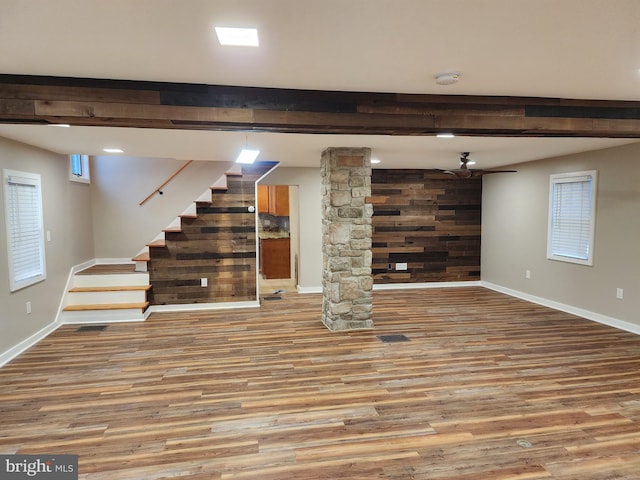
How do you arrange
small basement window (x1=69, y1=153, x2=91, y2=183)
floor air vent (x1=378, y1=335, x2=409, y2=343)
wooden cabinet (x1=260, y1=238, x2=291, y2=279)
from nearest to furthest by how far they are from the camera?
floor air vent (x1=378, y1=335, x2=409, y2=343) < small basement window (x1=69, y1=153, x2=91, y2=183) < wooden cabinet (x1=260, y1=238, x2=291, y2=279)

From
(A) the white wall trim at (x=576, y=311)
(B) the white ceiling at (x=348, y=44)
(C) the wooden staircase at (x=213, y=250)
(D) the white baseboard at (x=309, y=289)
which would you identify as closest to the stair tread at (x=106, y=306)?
(C) the wooden staircase at (x=213, y=250)

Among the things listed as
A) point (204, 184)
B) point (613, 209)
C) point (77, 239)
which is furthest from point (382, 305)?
point (77, 239)

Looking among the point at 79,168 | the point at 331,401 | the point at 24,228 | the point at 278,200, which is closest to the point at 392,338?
the point at 331,401

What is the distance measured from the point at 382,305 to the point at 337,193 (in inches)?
94.6

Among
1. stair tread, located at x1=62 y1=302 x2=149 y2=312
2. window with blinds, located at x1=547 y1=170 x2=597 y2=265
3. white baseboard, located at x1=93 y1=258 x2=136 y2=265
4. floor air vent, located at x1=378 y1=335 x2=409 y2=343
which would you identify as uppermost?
window with blinds, located at x1=547 y1=170 x2=597 y2=265

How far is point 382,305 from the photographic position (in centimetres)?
631

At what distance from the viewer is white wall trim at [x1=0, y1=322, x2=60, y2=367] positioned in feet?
→ 13.1

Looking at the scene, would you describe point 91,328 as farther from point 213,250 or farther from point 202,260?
point 213,250

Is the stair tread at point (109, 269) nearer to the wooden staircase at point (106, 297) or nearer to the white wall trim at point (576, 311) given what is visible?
the wooden staircase at point (106, 297)

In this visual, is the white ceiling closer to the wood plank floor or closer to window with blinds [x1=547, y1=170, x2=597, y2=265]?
the wood plank floor

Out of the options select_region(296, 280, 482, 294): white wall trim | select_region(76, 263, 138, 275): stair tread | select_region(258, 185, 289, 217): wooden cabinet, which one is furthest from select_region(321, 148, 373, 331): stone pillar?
select_region(258, 185, 289, 217): wooden cabinet

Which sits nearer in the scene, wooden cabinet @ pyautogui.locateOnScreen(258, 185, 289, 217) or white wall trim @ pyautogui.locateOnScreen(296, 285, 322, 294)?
white wall trim @ pyautogui.locateOnScreen(296, 285, 322, 294)

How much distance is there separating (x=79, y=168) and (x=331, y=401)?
593cm

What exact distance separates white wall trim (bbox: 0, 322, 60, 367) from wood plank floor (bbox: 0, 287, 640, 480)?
0.10 metres
